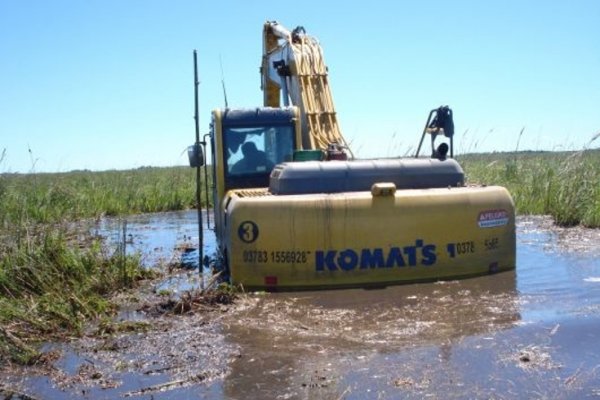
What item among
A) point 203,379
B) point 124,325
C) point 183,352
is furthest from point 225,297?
point 203,379

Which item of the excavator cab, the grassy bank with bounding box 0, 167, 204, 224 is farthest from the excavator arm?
the grassy bank with bounding box 0, 167, 204, 224

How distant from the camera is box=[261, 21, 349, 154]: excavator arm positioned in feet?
32.9

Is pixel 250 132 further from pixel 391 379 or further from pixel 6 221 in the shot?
pixel 391 379

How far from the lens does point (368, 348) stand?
5.30 meters

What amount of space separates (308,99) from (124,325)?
199 inches

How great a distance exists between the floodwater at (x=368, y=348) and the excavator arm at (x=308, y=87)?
334 centimetres

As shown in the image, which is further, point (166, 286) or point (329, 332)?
point (166, 286)

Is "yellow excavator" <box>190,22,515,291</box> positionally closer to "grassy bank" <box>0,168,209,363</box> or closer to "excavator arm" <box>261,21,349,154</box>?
"grassy bank" <box>0,168,209,363</box>

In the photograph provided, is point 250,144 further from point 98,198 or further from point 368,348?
point 98,198

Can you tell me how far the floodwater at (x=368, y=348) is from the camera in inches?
176

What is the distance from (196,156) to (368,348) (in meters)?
4.43

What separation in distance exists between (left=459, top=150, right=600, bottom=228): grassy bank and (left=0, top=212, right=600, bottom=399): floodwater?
4197 millimetres

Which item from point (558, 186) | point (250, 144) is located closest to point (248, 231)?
point (250, 144)

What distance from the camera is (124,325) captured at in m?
6.09
